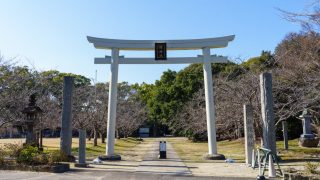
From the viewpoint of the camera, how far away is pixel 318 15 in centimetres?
759

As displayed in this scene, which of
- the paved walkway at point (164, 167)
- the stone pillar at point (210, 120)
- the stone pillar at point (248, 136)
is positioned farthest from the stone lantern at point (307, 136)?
the stone pillar at point (248, 136)

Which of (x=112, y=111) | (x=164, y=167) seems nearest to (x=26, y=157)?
(x=164, y=167)

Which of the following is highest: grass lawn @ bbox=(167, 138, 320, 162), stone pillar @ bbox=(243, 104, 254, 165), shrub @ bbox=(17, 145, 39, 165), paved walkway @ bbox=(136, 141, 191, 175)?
stone pillar @ bbox=(243, 104, 254, 165)

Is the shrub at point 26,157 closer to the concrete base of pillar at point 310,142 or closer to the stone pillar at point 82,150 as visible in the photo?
the stone pillar at point 82,150

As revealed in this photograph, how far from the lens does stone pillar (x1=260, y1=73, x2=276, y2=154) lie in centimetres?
1502

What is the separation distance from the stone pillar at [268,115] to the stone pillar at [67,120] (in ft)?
29.3

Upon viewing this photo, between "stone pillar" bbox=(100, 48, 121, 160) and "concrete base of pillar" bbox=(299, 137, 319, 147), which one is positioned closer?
"stone pillar" bbox=(100, 48, 121, 160)

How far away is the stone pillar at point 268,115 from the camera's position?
15016 millimetres

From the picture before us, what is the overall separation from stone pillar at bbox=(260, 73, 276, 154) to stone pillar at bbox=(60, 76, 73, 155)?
29.3ft

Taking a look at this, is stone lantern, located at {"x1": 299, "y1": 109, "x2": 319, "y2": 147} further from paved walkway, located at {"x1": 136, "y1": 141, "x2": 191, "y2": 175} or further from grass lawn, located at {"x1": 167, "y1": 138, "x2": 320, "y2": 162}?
paved walkway, located at {"x1": 136, "y1": 141, "x2": 191, "y2": 175}

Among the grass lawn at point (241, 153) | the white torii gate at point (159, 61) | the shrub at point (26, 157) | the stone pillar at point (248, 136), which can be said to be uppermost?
the white torii gate at point (159, 61)

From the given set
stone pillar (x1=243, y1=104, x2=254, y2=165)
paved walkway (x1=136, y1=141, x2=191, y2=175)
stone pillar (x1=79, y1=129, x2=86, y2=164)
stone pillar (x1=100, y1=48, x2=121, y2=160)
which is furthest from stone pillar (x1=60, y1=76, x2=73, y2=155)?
stone pillar (x1=243, y1=104, x2=254, y2=165)

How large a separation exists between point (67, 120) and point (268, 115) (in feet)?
30.3

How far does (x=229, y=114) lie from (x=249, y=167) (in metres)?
9.95
